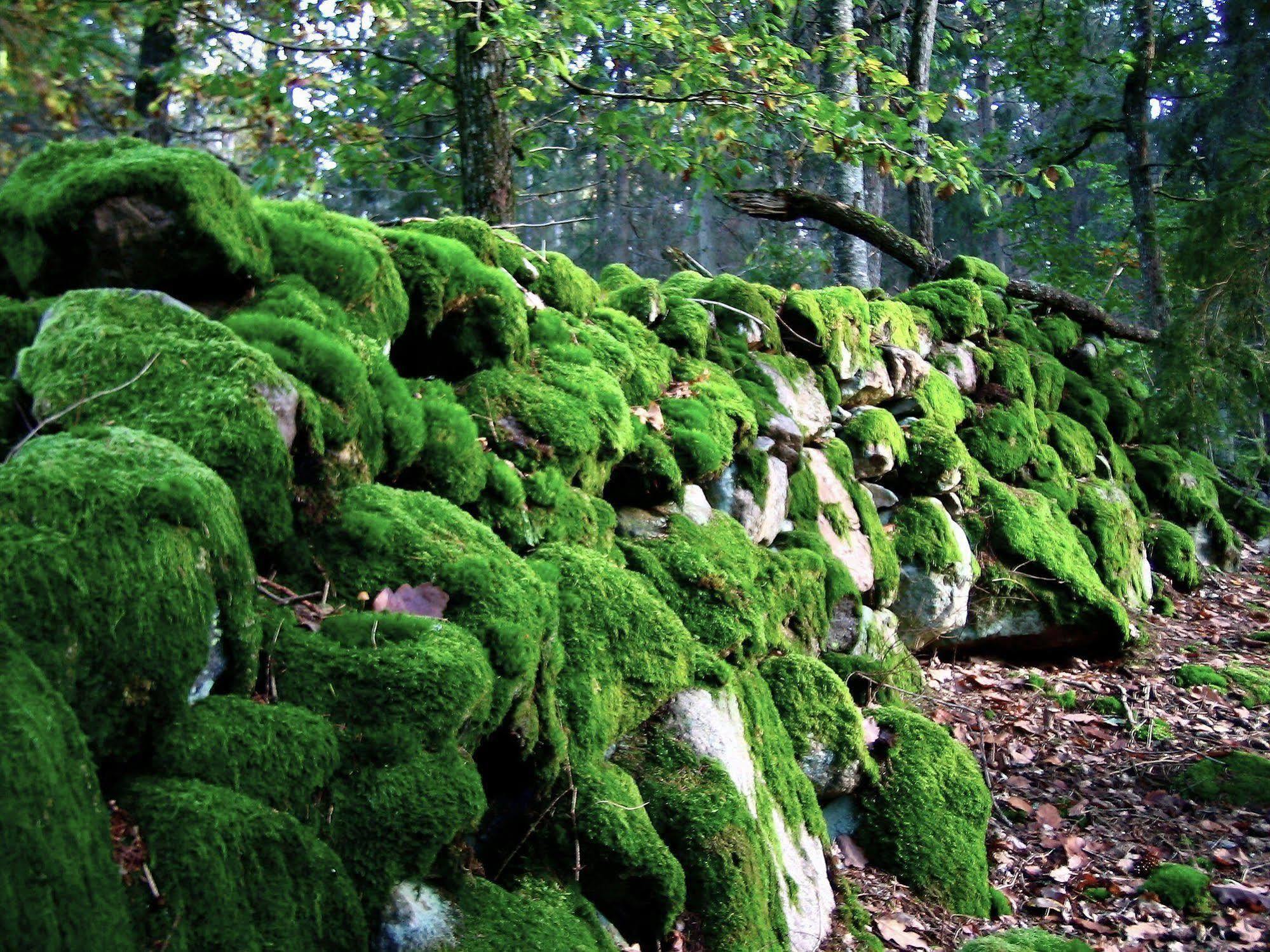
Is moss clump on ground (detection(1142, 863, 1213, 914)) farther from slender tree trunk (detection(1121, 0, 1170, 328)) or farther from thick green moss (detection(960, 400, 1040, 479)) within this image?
slender tree trunk (detection(1121, 0, 1170, 328))

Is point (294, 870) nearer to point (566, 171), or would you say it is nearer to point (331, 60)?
point (331, 60)

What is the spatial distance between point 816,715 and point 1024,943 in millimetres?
1295

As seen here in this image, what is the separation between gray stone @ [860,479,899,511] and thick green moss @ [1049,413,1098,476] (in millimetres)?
3053

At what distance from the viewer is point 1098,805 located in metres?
5.37

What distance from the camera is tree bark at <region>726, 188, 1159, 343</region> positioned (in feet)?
31.8

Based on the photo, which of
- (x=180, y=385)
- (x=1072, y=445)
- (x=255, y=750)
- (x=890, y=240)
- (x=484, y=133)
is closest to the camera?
(x=255, y=750)

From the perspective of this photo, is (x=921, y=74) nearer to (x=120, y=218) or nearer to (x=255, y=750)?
(x=120, y=218)

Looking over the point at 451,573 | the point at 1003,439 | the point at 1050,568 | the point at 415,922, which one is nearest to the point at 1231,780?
the point at 1050,568

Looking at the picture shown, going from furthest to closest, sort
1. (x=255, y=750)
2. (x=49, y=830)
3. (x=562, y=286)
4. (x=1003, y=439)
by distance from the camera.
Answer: (x=1003, y=439)
(x=562, y=286)
(x=255, y=750)
(x=49, y=830)

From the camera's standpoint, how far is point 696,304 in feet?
20.6

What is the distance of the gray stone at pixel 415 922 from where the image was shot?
7.38 ft

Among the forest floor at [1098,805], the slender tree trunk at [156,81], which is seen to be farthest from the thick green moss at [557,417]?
the slender tree trunk at [156,81]

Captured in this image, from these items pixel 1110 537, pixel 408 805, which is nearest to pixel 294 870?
pixel 408 805

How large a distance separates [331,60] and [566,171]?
2405 cm
